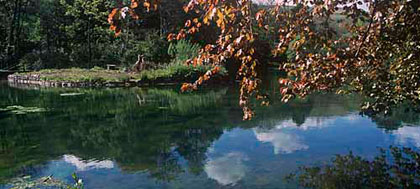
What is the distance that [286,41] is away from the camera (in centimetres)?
325

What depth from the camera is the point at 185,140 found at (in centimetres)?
1004

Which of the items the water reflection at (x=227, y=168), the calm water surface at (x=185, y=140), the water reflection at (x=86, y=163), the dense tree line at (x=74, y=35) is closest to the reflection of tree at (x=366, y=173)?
the calm water surface at (x=185, y=140)

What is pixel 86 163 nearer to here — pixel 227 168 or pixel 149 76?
pixel 227 168

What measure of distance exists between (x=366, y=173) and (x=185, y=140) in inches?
178

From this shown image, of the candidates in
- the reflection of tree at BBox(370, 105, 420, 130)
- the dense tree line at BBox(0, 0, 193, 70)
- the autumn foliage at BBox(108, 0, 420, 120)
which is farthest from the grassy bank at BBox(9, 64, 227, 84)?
the autumn foliage at BBox(108, 0, 420, 120)

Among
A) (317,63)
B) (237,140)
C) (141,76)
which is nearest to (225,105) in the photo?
(237,140)

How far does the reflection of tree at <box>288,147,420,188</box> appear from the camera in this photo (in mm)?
6355

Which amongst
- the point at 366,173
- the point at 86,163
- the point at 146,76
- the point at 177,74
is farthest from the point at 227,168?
the point at 177,74

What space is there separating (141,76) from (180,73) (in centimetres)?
224

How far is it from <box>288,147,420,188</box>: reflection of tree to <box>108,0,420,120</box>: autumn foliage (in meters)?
1.51

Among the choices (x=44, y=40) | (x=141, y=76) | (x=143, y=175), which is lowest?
(x=143, y=175)

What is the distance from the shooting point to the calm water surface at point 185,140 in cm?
742

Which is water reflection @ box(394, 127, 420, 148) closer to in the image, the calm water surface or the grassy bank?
the calm water surface

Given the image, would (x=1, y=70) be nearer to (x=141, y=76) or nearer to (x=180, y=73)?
(x=141, y=76)
